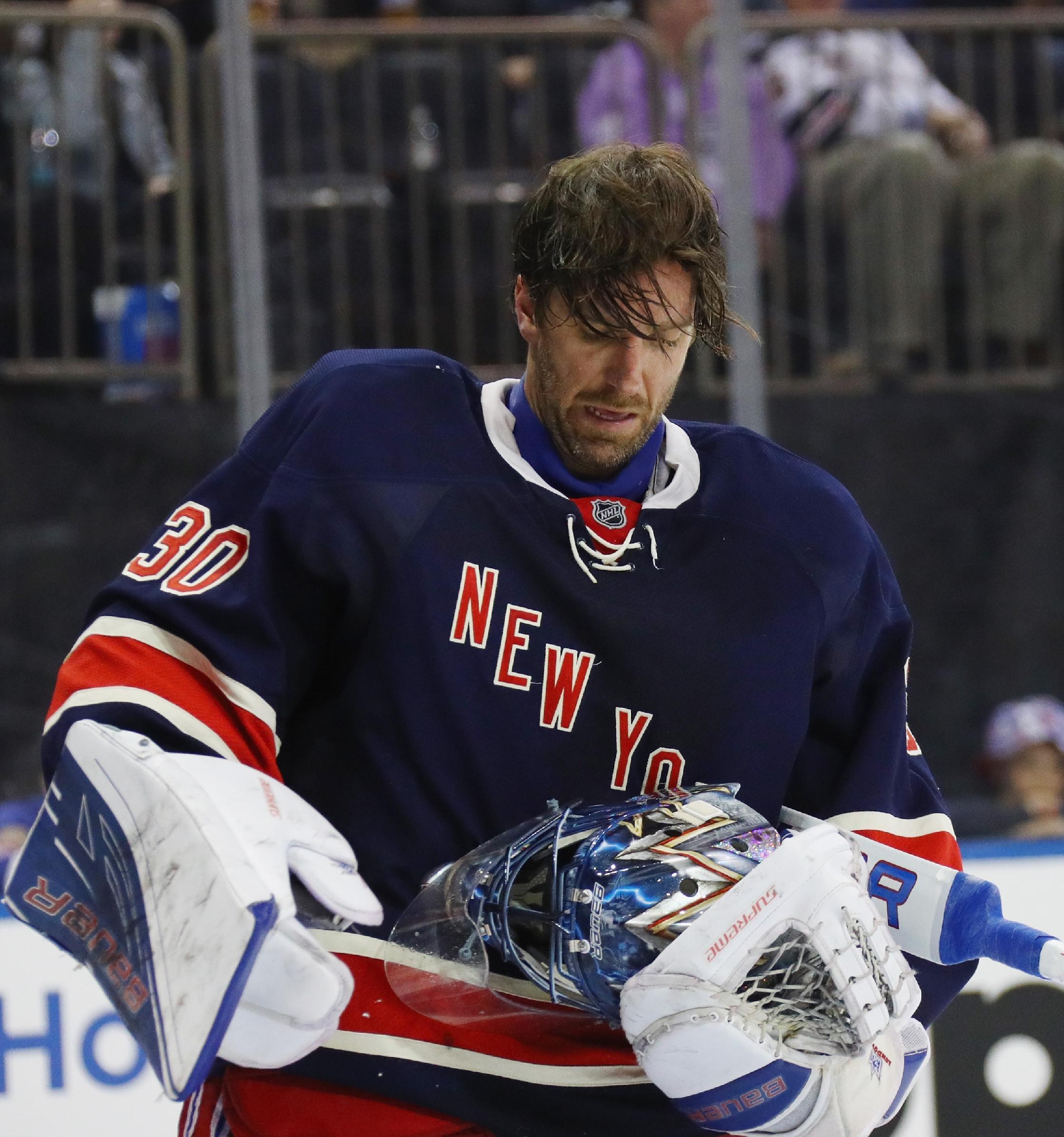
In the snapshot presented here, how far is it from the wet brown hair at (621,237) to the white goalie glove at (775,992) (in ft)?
1.67

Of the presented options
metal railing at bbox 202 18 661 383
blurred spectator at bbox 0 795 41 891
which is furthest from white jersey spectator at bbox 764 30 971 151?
blurred spectator at bbox 0 795 41 891

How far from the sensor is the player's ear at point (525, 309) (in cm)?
173

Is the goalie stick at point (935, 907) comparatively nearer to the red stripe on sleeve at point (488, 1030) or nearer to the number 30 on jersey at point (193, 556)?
the red stripe on sleeve at point (488, 1030)

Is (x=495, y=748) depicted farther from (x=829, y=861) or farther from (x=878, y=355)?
(x=878, y=355)

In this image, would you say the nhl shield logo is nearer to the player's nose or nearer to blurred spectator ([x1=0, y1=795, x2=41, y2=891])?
the player's nose

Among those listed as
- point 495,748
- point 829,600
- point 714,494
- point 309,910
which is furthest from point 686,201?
point 309,910

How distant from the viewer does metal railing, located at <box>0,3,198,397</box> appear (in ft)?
14.2

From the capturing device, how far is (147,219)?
440cm

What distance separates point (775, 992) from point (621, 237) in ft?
2.25

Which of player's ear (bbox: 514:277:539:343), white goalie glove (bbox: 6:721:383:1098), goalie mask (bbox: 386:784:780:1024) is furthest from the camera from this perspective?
player's ear (bbox: 514:277:539:343)

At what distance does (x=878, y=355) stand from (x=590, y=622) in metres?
3.15

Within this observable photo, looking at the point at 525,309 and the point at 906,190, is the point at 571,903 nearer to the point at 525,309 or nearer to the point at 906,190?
the point at 525,309

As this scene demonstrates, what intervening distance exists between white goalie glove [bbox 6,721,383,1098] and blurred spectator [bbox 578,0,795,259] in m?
3.25

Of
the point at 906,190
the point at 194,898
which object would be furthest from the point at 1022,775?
the point at 194,898
